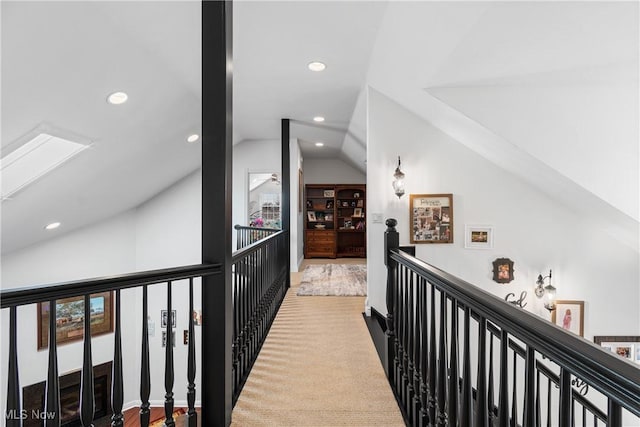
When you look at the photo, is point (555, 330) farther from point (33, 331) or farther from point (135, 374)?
point (135, 374)

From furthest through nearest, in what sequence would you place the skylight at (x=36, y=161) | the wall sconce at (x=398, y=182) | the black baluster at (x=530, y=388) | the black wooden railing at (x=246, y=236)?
the black wooden railing at (x=246, y=236) → the skylight at (x=36, y=161) → the wall sconce at (x=398, y=182) → the black baluster at (x=530, y=388)

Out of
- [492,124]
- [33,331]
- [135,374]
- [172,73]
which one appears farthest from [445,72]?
[135,374]

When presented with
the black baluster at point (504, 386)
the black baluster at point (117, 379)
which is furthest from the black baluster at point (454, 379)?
the black baluster at point (117, 379)

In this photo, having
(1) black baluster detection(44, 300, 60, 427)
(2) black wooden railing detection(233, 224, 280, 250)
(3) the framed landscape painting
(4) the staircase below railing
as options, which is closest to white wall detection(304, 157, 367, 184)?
(2) black wooden railing detection(233, 224, 280, 250)

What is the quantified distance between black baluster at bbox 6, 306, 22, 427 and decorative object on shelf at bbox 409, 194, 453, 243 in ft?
10.7

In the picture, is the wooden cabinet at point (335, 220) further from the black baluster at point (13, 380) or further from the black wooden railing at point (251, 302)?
the black baluster at point (13, 380)

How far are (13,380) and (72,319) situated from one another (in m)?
5.85

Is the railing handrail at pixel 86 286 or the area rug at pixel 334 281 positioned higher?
the railing handrail at pixel 86 286

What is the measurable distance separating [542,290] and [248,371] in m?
3.10

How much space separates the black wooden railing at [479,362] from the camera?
0.67m

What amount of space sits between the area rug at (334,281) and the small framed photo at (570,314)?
86.1 inches

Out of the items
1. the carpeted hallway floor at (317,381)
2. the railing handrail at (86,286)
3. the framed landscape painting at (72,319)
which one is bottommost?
the framed landscape painting at (72,319)

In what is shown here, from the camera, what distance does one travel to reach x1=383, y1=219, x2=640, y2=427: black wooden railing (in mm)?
668

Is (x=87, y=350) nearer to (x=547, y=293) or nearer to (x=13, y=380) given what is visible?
(x=13, y=380)
